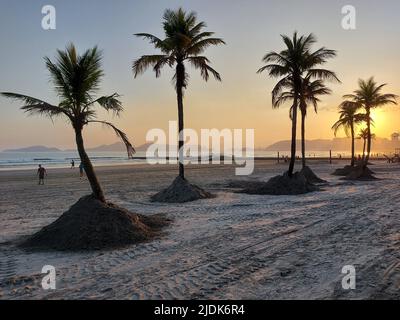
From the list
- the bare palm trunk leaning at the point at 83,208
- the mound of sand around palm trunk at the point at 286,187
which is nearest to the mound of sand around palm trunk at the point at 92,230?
the bare palm trunk leaning at the point at 83,208

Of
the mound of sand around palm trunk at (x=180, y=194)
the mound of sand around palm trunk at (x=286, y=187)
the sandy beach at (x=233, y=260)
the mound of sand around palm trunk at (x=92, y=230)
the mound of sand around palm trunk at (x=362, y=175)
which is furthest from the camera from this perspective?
the mound of sand around palm trunk at (x=362, y=175)

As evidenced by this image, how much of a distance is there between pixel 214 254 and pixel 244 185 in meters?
17.3

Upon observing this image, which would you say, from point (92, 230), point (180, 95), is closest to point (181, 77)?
point (180, 95)

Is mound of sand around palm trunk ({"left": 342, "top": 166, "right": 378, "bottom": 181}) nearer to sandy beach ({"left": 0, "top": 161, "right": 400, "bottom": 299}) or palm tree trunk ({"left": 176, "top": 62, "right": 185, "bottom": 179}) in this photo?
sandy beach ({"left": 0, "top": 161, "right": 400, "bottom": 299})

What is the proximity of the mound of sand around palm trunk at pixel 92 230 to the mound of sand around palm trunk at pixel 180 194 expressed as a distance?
7083mm

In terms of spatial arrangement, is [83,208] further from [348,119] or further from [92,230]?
[348,119]

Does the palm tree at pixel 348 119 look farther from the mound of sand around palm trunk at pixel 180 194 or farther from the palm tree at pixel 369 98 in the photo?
the mound of sand around palm trunk at pixel 180 194

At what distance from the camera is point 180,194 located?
18594 mm

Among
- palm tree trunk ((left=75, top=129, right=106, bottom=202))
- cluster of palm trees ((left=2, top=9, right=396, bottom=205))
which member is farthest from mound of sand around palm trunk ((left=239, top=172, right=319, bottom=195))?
palm tree trunk ((left=75, top=129, right=106, bottom=202))

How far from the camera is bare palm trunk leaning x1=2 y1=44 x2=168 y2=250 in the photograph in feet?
32.2

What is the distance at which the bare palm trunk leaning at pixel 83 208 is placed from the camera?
9805 millimetres

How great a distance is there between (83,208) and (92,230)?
104cm
